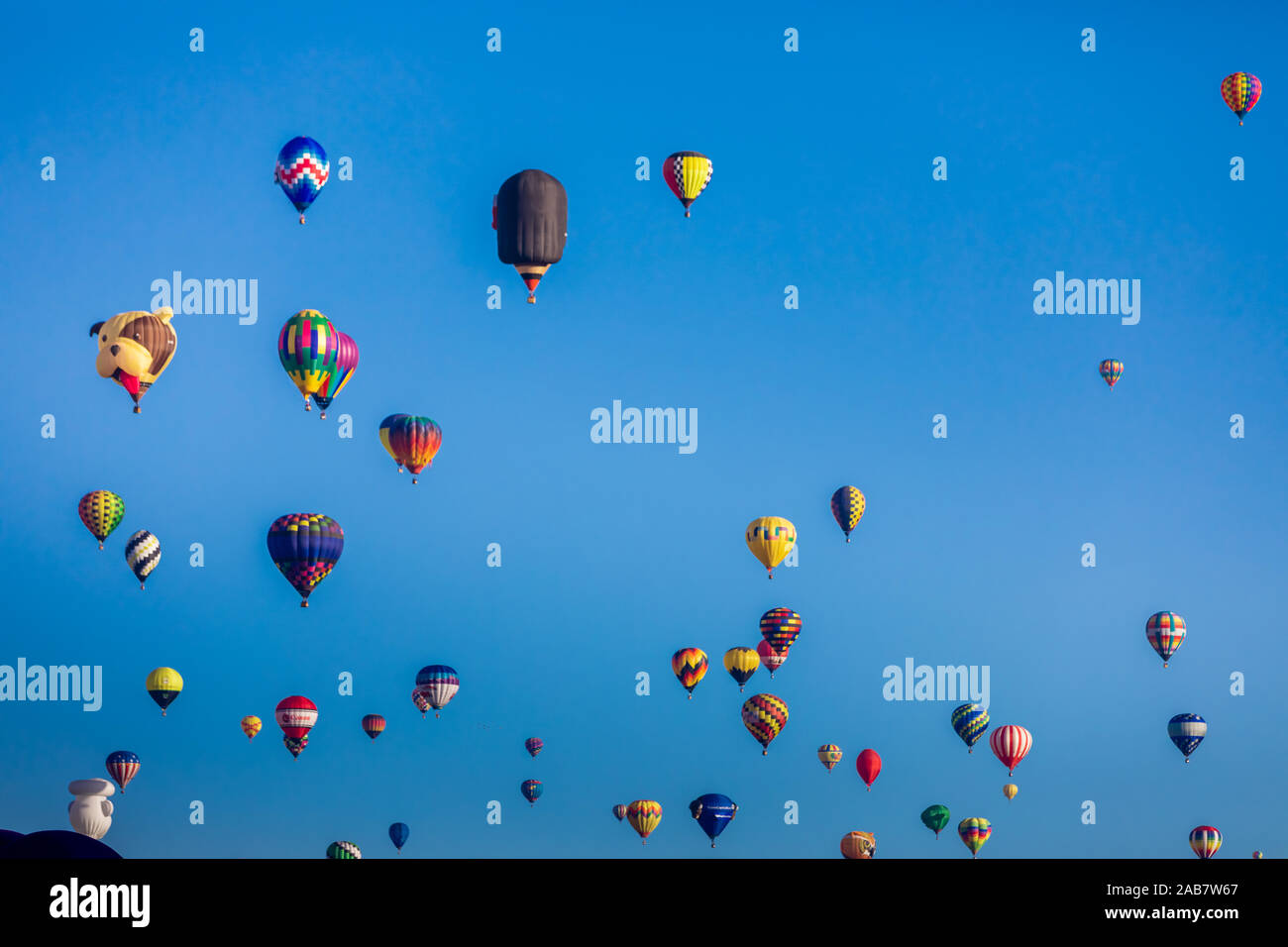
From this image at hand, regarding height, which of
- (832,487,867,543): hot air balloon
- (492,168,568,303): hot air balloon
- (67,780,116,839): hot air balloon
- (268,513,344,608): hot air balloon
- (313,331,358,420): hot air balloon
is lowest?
(67,780,116,839): hot air balloon

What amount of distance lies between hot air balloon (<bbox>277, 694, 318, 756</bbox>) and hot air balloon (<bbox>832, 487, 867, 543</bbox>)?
52.5ft

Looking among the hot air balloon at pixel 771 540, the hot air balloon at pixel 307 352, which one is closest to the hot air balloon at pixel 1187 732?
the hot air balloon at pixel 771 540

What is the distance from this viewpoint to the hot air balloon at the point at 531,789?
187 feet

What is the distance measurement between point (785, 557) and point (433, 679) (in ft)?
35.6

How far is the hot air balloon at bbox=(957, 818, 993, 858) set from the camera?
5359 cm

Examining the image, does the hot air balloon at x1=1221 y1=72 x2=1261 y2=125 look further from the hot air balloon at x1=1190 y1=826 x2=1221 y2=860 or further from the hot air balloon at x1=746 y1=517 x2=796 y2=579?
the hot air balloon at x1=1190 y1=826 x2=1221 y2=860

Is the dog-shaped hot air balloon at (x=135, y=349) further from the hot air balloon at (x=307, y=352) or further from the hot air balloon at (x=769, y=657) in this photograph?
the hot air balloon at (x=769, y=657)

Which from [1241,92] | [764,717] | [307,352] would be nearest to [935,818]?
[764,717]

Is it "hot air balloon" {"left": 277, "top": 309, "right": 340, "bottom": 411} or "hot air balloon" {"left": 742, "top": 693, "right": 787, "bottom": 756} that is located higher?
"hot air balloon" {"left": 277, "top": 309, "right": 340, "bottom": 411}

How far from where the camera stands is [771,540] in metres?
47.1

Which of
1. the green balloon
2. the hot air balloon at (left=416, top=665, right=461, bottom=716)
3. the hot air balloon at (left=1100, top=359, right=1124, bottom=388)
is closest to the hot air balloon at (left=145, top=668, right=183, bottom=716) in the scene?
the hot air balloon at (left=416, top=665, right=461, bottom=716)

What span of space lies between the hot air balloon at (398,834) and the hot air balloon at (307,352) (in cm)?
2124
